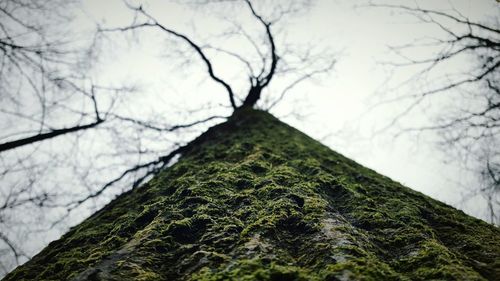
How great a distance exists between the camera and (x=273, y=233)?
2.05 metres

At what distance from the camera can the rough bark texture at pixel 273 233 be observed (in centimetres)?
170

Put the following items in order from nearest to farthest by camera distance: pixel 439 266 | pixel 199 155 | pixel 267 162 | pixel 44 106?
1. pixel 439 266
2. pixel 267 162
3. pixel 199 155
4. pixel 44 106

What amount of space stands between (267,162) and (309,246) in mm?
1585

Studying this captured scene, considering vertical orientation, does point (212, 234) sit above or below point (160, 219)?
below

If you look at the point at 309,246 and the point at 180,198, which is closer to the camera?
the point at 309,246

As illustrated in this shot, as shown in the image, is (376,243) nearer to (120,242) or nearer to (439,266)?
(439,266)

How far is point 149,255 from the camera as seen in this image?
1951mm

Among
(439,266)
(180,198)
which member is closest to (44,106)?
(180,198)

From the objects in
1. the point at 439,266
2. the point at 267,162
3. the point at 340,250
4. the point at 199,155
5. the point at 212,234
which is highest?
the point at 199,155

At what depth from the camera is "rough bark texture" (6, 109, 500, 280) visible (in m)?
1.70

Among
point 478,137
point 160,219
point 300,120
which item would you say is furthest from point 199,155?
point 478,137

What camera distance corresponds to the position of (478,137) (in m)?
6.95

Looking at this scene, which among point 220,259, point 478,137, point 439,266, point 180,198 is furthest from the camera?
point 478,137

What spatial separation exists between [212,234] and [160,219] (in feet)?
1.78
